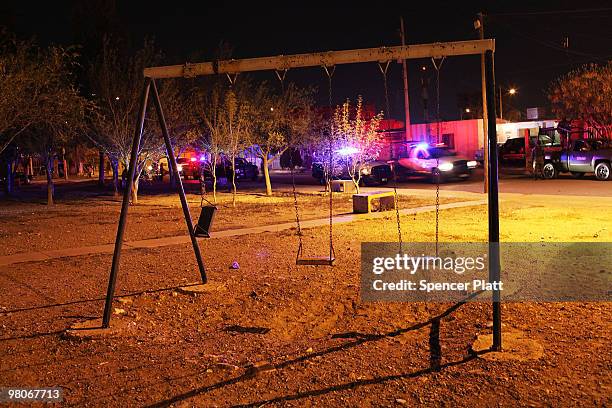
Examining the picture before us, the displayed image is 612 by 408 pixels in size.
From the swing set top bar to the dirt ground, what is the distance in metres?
3.03

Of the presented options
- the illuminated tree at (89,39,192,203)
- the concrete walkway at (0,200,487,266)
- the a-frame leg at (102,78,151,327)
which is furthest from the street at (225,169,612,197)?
the a-frame leg at (102,78,151,327)

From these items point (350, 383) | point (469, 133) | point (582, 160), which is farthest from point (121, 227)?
point (469, 133)

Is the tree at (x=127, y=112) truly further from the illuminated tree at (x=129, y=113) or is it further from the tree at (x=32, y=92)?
the tree at (x=32, y=92)

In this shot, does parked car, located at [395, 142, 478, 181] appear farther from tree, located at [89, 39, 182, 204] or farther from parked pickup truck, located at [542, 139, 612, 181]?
tree, located at [89, 39, 182, 204]

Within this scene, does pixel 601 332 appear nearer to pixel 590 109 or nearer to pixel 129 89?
pixel 129 89

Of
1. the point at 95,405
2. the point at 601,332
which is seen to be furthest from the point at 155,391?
the point at 601,332

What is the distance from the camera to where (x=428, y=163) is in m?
33.6

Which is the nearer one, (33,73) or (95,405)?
(95,405)

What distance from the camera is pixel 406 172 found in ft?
114

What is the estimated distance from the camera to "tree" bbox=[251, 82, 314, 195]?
25344 mm

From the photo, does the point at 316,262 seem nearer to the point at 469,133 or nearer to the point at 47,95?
the point at 47,95

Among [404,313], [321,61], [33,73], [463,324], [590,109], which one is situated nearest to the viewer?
[463,324]

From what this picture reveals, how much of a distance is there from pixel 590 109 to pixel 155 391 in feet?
154

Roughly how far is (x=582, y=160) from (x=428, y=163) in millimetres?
7679
